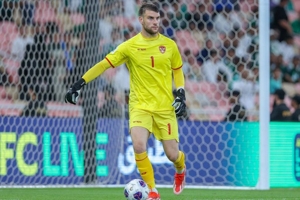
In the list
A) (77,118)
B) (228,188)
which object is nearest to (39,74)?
(77,118)

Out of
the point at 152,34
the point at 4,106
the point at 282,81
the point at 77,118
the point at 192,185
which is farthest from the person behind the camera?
the point at 282,81

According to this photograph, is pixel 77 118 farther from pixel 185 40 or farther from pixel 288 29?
pixel 288 29

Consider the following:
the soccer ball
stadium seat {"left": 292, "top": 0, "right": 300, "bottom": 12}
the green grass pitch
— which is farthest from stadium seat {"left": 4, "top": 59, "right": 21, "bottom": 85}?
stadium seat {"left": 292, "top": 0, "right": 300, "bottom": 12}

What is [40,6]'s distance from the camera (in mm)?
12906

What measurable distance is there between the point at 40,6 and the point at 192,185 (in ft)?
13.2

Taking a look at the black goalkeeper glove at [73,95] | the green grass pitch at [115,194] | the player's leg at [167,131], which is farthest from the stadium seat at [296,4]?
the black goalkeeper glove at [73,95]

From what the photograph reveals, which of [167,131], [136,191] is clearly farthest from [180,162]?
[136,191]

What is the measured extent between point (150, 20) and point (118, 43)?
12.3 feet

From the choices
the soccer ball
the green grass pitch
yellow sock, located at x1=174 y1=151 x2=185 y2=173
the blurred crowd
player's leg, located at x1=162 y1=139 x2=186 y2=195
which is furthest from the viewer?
the blurred crowd

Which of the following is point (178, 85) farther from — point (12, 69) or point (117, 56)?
point (12, 69)

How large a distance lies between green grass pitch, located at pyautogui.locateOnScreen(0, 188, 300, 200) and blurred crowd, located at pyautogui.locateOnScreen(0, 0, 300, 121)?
156cm

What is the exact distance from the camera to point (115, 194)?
9.41 metres

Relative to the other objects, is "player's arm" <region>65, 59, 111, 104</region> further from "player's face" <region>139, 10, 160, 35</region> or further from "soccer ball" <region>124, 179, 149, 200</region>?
"soccer ball" <region>124, 179, 149, 200</region>

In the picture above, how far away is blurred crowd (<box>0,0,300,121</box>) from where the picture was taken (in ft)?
38.1
